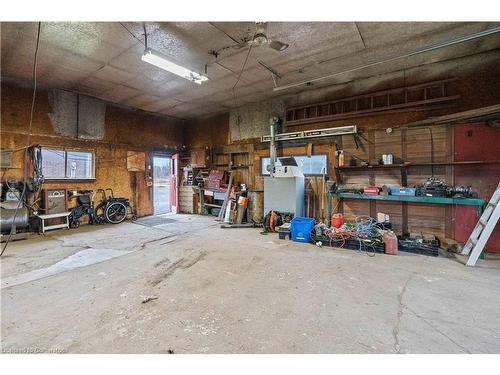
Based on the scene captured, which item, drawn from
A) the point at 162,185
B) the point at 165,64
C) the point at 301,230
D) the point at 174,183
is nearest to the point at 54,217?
the point at 174,183

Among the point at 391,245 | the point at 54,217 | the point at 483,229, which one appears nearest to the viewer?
the point at 483,229

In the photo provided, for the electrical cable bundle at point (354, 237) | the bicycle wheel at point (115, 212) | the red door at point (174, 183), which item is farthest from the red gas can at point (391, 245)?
the red door at point (174, 183)

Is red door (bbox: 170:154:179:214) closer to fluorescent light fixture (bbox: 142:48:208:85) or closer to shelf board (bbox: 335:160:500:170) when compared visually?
fluorescent light fixture (bbox: 142:48:208:85)

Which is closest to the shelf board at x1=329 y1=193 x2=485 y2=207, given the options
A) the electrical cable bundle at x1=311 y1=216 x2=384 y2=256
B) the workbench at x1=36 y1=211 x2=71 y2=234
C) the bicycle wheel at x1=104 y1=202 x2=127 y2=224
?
the electrical cable bundle at x1=311 y1=216 x2=384 y2=256

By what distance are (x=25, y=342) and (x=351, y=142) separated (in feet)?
19.3

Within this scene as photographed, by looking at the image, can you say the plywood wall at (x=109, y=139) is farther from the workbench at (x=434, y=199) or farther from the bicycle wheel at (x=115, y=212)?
the workbench at (x=434, y=199)

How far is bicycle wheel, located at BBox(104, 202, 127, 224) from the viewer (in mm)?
6366

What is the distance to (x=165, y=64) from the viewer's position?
3881 mm

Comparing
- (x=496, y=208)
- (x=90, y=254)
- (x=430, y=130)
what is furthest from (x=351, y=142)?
(x=90, y=254)

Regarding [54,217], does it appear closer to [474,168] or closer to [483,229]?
[483,229]

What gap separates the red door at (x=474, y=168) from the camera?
12.8ft

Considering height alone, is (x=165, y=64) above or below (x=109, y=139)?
above

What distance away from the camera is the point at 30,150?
5.32 meters

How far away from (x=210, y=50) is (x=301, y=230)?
370 centimetres
